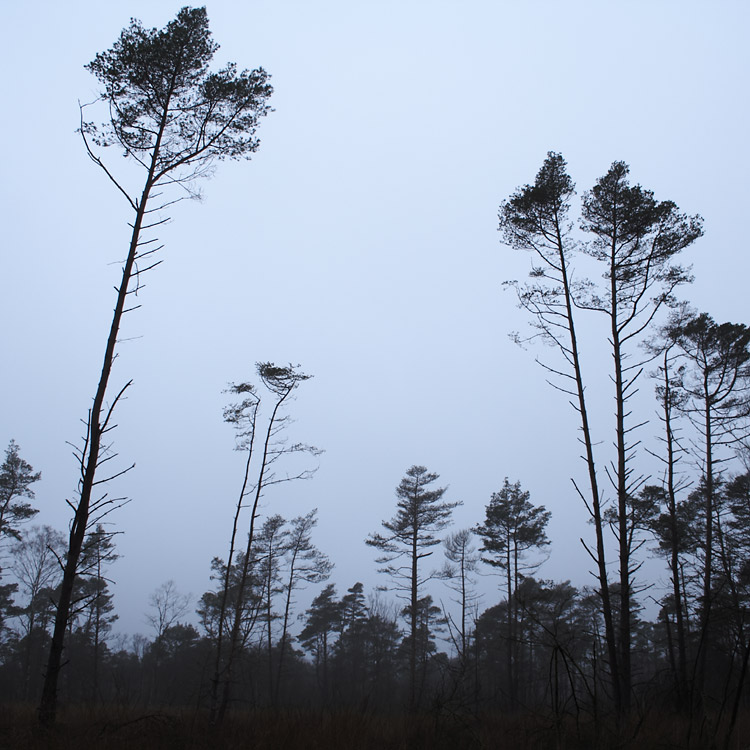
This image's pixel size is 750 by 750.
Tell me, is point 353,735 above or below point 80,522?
below

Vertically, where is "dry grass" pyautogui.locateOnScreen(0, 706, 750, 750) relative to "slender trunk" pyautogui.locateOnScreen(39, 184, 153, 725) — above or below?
below

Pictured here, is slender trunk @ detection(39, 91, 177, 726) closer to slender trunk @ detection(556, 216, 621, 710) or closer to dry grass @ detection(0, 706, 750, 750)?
dry grass @ detection(0, 706, 750, 750)

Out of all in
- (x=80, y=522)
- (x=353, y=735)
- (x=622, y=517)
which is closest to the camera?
(x=353, y=735)

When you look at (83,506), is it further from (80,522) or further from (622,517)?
(622,517)

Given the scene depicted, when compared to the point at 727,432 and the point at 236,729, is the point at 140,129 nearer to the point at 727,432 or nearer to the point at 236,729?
the point at 236,729

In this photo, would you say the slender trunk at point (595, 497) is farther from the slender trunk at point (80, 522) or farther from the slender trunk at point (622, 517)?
the slender trunk at point (80, 522)

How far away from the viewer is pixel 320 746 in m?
3.83

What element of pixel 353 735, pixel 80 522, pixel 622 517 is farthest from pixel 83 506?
pixel 622 517

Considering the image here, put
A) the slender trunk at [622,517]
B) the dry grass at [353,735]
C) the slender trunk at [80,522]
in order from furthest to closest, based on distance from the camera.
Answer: the slender trunk at [622,517]
the slender trunk at [80,522]
the dry grass at [353,735]

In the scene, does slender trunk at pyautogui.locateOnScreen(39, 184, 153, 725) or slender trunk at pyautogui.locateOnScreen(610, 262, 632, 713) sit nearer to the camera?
slender trunk at pyautogui.locateOnScreen(39, 184, 153, 725)

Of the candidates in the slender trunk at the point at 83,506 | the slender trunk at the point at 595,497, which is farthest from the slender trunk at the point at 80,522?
the slender trunk at the point at 595,497

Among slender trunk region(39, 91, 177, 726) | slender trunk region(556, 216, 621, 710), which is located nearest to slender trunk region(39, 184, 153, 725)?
slender trunk region(39, 91, 177, 726)

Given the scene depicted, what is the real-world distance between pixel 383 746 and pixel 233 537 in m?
13.4

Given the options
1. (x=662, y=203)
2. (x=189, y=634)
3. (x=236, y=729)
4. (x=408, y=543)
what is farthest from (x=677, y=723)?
(x=189, y=634)
